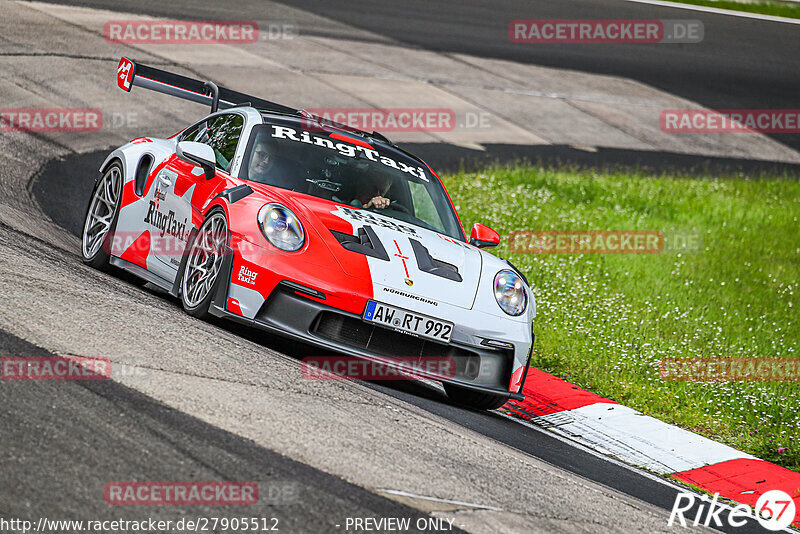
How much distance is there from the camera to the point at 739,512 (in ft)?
18.4

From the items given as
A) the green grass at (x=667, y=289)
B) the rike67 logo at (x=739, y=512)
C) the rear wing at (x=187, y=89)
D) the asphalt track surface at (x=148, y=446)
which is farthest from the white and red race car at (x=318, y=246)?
the green grass at (x=667, y=289)

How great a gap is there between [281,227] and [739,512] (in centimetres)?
300

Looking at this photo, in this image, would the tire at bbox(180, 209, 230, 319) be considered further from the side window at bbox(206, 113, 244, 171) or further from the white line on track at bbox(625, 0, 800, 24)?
the white line on track at bbox(625, 0, 800, 24)

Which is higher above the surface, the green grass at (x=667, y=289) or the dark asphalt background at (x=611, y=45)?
the dark asphalt background at (x=611, y=45)

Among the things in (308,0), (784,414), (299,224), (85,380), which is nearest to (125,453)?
(85,380)

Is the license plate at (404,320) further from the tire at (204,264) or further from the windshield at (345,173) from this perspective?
the windshield at (345,173)

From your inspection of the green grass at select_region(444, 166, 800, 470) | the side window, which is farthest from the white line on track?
the side window

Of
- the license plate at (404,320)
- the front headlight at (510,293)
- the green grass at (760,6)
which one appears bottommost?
the license plate at (404,320)

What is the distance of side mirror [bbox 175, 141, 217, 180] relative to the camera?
6645 millimetres

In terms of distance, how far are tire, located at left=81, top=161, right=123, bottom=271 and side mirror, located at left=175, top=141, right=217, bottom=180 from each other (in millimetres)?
1155

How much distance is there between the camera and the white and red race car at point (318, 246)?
5.80 m

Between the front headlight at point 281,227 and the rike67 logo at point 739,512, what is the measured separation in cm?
253

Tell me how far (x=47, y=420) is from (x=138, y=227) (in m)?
3.53

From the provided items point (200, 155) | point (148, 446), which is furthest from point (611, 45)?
point (148, 446)
